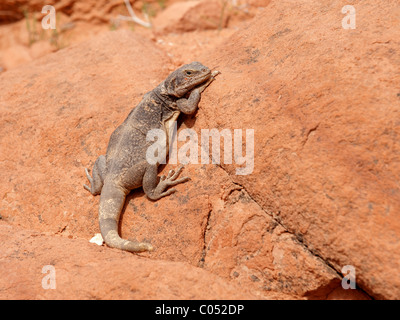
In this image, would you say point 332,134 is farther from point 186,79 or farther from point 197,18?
point 197,18

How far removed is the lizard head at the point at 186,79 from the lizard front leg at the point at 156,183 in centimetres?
102

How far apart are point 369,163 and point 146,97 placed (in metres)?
2.73

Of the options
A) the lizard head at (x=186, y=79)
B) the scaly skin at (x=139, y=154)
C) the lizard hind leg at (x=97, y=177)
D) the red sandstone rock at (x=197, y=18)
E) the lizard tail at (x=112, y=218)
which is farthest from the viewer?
the red sandstone rock at (x=197, y=18)

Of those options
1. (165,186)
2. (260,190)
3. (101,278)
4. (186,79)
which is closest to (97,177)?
(165,186)

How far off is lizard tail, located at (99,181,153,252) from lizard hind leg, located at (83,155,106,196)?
0.13m

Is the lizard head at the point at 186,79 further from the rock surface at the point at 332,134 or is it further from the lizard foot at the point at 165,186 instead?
the lizard foot at the point at 165,186

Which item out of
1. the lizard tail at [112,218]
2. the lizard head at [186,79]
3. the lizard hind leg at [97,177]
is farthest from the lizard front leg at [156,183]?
the lizard head at [186,79]

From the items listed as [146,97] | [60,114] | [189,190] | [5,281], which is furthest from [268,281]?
[60,114]

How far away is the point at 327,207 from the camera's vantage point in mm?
2846

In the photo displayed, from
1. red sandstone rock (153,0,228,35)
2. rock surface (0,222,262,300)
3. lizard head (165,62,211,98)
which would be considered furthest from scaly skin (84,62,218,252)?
red sandstone rock (153,0,228,35)

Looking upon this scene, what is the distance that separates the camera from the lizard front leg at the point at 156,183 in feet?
12.5

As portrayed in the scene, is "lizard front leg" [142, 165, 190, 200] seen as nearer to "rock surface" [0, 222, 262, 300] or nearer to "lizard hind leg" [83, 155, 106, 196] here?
"lizard hind leg" [83, 155, 106, 196]

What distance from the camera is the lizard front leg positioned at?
3.82 metres

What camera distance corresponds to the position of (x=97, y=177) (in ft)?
13.3
